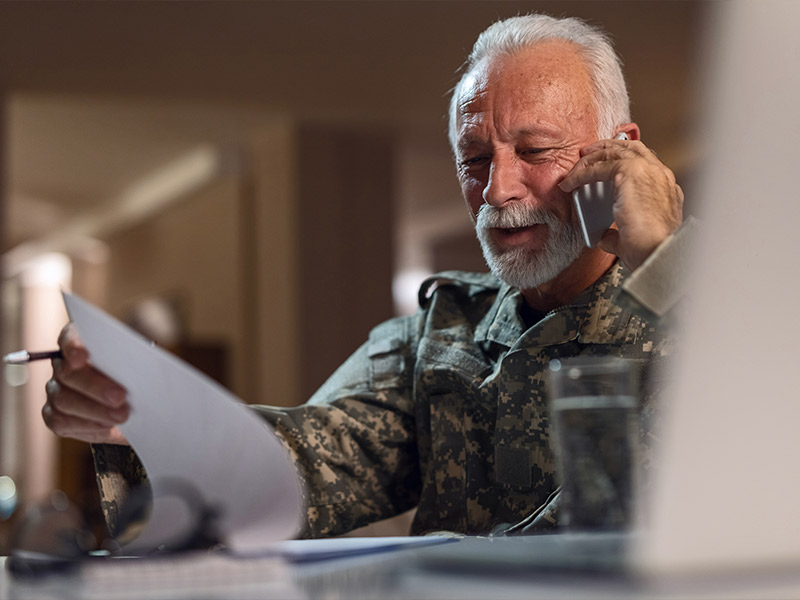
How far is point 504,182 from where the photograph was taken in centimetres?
107

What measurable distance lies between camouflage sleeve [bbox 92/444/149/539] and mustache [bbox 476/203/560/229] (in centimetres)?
49

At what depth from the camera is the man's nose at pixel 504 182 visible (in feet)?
3.50

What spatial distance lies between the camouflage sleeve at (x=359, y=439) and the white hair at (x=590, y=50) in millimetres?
389

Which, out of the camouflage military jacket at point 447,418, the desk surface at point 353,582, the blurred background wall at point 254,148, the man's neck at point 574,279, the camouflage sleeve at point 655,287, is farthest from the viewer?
the blurred background wall at point 254,148

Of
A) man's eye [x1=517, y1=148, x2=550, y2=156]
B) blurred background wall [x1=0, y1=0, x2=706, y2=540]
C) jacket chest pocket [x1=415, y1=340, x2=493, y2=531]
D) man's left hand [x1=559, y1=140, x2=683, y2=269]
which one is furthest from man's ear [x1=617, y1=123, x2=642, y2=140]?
blurred background wall [x1=0, y1=0, x2=706, y2=540]

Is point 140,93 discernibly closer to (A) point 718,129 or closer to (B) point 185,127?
(B) point 185,127

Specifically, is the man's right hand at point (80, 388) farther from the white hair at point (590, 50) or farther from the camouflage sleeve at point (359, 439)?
the white hair at point (590, 50)

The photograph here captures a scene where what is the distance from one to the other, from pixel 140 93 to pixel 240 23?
3.86ft

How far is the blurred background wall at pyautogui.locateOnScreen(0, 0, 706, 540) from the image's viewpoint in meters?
4.02

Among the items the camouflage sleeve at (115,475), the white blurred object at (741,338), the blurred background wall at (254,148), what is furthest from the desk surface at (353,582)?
the blurred background wall at (254,148)

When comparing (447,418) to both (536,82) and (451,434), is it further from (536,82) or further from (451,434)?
(536,82)

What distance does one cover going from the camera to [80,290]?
8680 mm

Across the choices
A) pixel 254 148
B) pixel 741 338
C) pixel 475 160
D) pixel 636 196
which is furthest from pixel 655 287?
pixel 254 148

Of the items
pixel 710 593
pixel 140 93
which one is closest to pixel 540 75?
pixel 710 593
